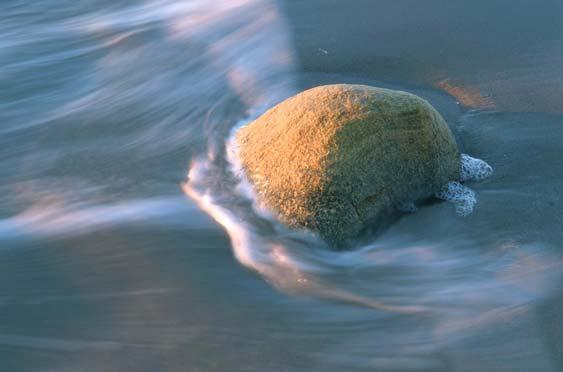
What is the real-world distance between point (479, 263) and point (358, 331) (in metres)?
0.82

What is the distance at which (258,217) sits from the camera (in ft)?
12.6

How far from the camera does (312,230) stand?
12.0ft

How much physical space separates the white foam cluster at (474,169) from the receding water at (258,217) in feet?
0.19

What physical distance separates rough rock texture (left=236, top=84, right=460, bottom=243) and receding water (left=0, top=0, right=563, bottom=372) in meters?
0.14

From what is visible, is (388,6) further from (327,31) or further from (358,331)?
(358,331)

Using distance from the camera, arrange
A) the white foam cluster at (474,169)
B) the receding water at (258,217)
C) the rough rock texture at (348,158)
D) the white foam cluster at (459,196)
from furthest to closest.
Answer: the white foam cluster at (474,169)
the white foam cluster at (459,196)
the rough rock texture at (348,158)
the receding water at (258,217)

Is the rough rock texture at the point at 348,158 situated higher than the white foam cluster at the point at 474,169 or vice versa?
the rough rock texture at the point at 348,158

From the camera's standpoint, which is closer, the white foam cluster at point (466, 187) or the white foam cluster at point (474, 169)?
the white foam cluster at point (466, 187)

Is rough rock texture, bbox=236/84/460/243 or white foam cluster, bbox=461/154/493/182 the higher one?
rough rock texture, bbox=236/84/460/243

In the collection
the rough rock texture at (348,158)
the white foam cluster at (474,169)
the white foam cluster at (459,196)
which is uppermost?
the rough rock texture at (348,158)

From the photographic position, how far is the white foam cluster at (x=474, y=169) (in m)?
4.11

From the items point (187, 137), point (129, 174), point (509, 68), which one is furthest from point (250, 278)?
point (509, 68)

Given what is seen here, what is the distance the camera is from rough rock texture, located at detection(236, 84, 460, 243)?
3.66m

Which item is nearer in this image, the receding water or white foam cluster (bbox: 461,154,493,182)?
the receding water
